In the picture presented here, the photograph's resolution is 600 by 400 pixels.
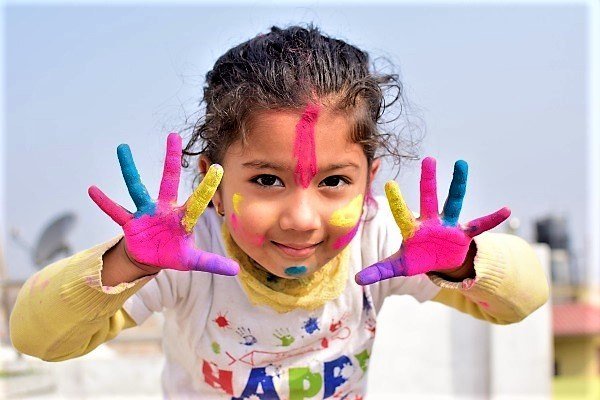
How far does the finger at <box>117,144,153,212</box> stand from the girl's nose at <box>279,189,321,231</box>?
11.7 inches

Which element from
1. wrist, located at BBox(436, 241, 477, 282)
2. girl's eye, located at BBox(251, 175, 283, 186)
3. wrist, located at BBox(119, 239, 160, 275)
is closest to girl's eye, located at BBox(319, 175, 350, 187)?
girl's eye, located at BBox(251, 175, 283, 186)

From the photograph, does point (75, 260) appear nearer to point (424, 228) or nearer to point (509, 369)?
point (424, 228)

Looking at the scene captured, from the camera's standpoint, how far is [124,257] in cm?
177

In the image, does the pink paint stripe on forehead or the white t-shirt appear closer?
the pink paint stripe on forehead

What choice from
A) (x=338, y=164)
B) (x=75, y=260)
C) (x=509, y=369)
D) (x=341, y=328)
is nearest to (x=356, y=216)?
(x=338, y=164)

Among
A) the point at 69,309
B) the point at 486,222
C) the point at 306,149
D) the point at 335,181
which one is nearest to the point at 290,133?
the point at 306,149

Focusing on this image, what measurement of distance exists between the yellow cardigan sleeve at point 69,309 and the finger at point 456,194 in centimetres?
70

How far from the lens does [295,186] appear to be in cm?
177

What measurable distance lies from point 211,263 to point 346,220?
1.14 ft

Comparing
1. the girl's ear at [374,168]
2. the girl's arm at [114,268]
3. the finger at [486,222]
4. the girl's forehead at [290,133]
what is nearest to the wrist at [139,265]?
the girl's arm at [114,268]

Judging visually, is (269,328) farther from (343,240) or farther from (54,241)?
(54,241)

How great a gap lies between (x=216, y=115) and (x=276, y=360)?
688 millimetres

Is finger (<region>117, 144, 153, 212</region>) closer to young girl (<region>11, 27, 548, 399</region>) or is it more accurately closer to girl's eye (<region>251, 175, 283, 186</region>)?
young girl (<region>11, 27, 548, 399</region>)

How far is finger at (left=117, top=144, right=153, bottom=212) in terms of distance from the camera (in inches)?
67.1
